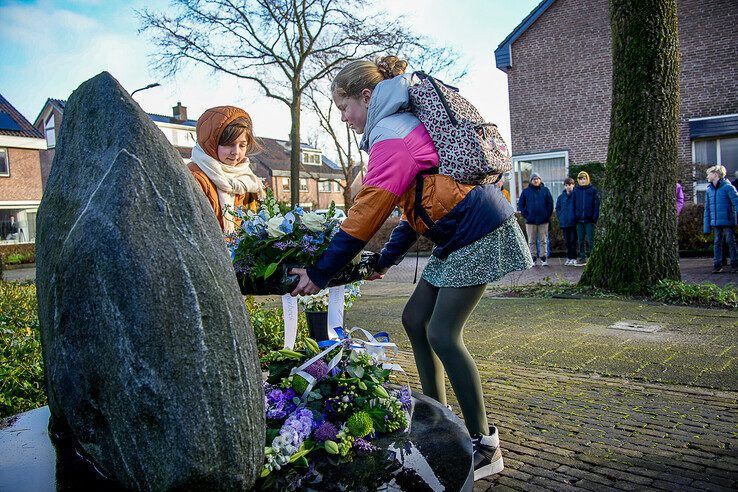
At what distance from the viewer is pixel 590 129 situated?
71.9 feet

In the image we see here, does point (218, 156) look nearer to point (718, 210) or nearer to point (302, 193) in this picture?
point (718, 210)

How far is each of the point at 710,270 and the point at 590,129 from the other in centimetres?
1165

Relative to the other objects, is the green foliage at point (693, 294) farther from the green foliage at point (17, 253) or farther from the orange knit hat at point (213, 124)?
the green foliage at point (17, 253)

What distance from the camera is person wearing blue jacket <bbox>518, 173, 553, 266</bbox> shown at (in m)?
13.8

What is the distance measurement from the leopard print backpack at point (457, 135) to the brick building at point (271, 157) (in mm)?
42416

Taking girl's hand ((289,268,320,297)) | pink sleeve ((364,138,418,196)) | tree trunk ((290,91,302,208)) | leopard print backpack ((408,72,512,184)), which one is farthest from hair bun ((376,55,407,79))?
tree trunk ((290,91,302,208))

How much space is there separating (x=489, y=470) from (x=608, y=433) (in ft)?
3.18

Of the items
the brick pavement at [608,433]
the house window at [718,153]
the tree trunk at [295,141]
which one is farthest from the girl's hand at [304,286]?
the house window at [718,153]

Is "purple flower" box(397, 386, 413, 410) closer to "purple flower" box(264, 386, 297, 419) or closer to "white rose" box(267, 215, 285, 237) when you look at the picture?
"purple flower" box(264, 386, 297, 419)

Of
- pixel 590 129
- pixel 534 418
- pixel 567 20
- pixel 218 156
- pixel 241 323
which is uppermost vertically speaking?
pixel 567 20

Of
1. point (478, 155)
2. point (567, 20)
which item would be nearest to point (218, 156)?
point (478, 155)

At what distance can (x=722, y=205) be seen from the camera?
1123 centimetres

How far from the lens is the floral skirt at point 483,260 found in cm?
276

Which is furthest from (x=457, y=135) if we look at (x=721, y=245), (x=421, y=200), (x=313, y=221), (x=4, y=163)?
(x=4, y=163)
